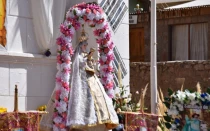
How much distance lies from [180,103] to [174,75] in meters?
12.6

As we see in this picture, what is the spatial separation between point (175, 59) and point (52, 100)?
1434 centimetres

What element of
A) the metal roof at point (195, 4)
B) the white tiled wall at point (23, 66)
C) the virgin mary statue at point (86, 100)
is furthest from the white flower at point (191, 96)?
the metal roof at point (195, 4)

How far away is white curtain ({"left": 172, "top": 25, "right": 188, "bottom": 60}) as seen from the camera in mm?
26688

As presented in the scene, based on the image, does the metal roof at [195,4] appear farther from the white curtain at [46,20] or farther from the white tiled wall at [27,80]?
the white tiled wall at [27,80]

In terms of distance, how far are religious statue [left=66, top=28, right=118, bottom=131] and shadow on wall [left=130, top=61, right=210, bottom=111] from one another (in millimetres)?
10486

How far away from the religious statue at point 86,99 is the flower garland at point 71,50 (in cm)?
12

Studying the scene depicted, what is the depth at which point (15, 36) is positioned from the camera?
45.8ft

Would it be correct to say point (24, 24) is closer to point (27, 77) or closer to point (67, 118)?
point (27, 77)

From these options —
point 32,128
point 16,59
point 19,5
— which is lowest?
point 32,128

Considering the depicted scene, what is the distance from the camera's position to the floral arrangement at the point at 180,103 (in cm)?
1091

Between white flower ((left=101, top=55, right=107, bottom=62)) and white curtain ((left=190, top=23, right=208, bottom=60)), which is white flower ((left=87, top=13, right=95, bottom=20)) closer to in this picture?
white flower ((left=101, top=55, right=107, bottom=62))

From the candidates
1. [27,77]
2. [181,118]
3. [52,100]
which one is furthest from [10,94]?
[181,118]

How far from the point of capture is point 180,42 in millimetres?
26953

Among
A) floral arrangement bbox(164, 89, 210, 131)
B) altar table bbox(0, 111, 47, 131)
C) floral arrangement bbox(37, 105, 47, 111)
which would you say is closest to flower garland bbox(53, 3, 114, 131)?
altar table bbox(0, 111, 47, 131)
